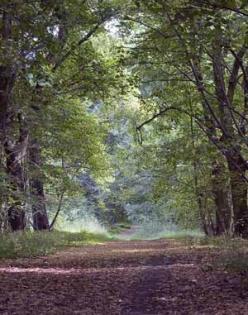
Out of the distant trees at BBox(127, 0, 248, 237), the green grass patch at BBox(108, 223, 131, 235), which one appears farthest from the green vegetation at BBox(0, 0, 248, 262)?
the green grass patch at BBox(108, 223, 131, 235)

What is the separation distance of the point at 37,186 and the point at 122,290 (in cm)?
1422

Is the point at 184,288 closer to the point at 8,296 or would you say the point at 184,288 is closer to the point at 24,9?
the point at 8,296

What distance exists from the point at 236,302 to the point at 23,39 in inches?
261

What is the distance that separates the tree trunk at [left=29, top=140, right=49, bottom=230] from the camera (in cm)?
1817

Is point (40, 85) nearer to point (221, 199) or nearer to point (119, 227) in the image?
point (221, 199)

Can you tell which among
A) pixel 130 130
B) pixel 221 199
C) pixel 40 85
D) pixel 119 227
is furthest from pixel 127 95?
pixel 119 227

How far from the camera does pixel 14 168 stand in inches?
643

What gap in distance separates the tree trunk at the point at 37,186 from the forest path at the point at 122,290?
7560mm

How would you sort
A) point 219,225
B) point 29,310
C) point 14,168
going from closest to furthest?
point 29,310
point 14,168
point 219,225

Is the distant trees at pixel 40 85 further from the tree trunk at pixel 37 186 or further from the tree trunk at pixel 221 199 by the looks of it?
the tree trunk at pixel 221 199

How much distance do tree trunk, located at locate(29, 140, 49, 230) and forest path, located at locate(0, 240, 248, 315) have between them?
756cm

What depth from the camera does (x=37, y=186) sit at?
20953mm

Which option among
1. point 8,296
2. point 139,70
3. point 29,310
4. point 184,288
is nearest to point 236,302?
point 184,288

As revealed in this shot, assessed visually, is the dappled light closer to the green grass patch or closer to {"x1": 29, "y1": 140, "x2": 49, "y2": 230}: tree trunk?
{"x1": 29, "y1": 140, "x2": 49, "y2": 230}: tree trunk
